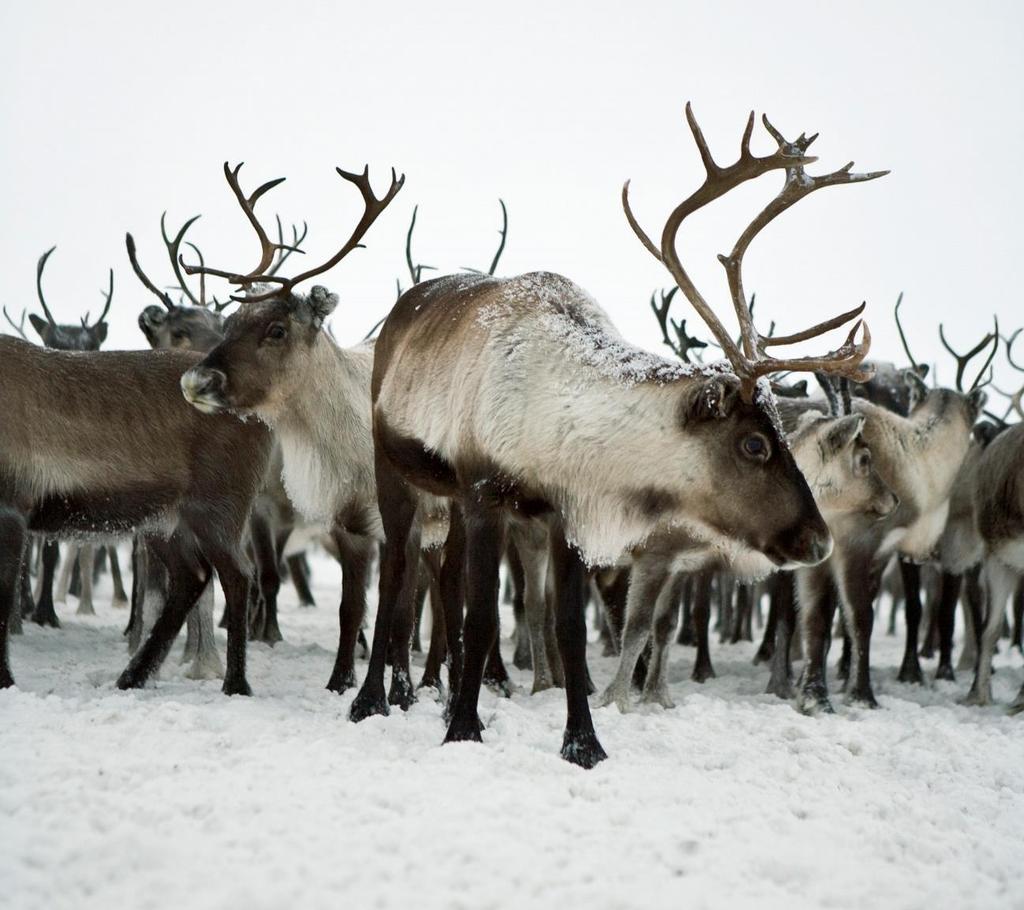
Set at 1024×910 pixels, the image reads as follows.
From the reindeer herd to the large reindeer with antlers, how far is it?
1cm

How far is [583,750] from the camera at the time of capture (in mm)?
4137

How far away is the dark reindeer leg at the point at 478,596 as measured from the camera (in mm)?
4340

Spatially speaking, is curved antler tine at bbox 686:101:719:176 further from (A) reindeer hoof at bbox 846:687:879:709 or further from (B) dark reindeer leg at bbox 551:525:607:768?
(A) reindeer hoof at bbox 846:687:879:709

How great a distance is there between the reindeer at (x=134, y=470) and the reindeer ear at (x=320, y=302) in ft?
2.35

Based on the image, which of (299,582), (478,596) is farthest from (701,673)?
(299,582)

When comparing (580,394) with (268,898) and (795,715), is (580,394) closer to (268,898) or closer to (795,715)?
(268,898)

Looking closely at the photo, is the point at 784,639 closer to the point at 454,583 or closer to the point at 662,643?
the point at 662,643

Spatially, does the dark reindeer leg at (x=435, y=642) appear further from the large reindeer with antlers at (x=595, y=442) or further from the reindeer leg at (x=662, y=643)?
the large reindeer with antlers at (x=595, y=442)

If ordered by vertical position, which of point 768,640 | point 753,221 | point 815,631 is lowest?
point 768,640

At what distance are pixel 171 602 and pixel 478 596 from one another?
85.6 inches

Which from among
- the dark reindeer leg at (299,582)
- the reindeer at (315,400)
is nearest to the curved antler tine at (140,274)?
the reindeer at (315,400)

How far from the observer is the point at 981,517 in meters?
8.11

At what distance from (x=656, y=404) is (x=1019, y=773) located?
2382mm

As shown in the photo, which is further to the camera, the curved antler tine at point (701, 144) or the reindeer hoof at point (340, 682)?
the reindeer hoof at point (340, 682)
